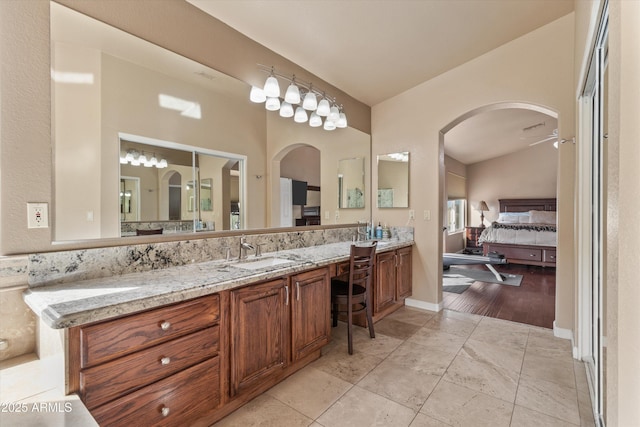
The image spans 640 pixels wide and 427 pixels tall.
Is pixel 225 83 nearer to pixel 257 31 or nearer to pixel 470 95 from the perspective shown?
pixel 257 31

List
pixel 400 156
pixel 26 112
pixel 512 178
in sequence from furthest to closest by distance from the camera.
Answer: pixel 512 178 < pixel 400 156 < pixel 26 112

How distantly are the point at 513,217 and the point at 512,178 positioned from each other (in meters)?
1.45

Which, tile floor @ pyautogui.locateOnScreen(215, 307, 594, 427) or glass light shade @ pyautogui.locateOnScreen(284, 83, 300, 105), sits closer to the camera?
tile floor @ pyautogui.locateOnScreen(215, 307, 594, 427)

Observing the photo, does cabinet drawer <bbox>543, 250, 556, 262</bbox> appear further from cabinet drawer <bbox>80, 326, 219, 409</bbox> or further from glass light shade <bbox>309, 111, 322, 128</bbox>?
cabinet drawer <bbox>80, 326, 219, 409</bbox>

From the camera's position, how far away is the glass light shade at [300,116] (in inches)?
115

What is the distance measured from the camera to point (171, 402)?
141cm

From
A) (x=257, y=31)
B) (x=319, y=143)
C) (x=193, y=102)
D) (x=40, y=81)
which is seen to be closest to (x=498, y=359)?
(x=319, y=143)

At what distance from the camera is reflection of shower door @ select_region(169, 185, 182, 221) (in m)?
1.99

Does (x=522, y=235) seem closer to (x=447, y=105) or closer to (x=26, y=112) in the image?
(x=447, y=105)

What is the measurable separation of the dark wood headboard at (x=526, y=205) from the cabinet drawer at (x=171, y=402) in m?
9.47

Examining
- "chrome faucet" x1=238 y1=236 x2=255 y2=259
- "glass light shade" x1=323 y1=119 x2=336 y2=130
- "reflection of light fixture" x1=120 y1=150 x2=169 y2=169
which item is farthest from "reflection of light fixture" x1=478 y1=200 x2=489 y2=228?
"reflection of light fixture" x1=120 y1=150 x2=169 y2=169

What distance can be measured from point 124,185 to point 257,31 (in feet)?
5.39

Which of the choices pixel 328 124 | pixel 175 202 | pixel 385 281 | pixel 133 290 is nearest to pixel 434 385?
pixel 385 281

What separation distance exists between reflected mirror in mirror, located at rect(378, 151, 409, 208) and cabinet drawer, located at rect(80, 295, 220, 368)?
112 inches
